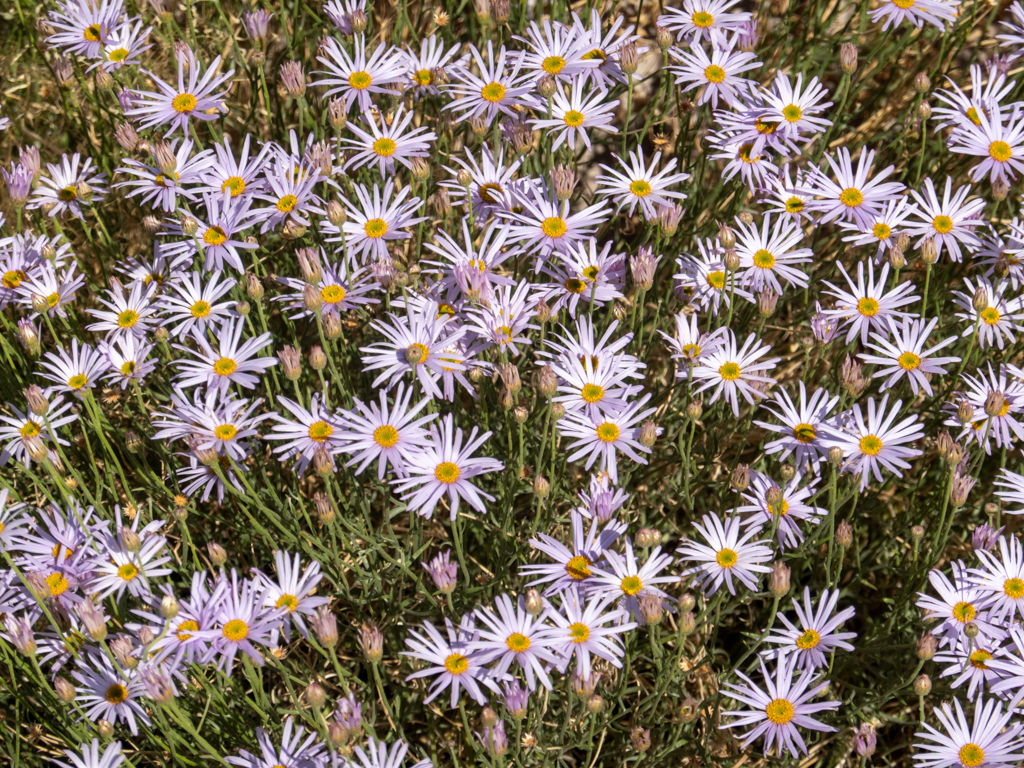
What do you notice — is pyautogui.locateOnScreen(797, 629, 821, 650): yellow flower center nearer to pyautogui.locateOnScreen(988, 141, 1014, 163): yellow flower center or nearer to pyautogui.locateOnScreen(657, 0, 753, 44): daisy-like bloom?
pyautogui.locateOnScreen(988, 141, 1014, 163): yellow flower center

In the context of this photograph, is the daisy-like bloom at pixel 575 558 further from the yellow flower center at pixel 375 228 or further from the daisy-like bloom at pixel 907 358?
the yellow flower center at pixel 375 228

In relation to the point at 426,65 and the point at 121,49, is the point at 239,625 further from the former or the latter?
the point at 121,49

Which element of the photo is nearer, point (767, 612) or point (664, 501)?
point (767, 612)

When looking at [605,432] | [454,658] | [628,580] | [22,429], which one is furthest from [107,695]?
[605,432]

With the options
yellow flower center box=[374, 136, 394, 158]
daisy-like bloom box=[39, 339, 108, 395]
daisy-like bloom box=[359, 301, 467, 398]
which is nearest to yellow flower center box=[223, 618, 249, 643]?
daisy-like bloom box=[359, 301, 467, 398]

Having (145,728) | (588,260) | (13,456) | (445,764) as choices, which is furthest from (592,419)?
(13,456)

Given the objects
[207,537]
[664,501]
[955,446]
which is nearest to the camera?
[955,446]

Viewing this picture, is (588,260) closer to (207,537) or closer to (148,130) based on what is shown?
(207,537)
